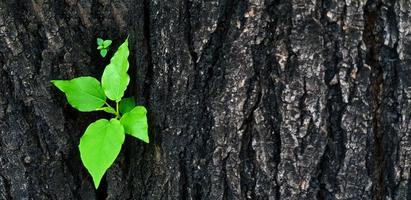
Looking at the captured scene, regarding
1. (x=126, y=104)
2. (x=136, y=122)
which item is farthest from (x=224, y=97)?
(x=126, y=104)

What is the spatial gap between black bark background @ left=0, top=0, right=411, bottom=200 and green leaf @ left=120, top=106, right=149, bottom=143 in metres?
0.06

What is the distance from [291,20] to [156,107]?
0.53 m

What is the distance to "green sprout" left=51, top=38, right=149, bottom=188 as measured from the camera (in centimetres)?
168

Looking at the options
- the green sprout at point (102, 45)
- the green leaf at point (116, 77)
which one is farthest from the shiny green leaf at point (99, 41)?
the green leaf at point (116, 77)

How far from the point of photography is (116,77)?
1.73 meters

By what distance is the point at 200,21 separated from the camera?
1.57 meters

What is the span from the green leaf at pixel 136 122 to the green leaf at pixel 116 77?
0.06 metres

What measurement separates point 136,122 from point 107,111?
0.41ft

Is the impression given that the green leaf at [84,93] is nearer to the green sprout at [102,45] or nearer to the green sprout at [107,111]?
the green sprout at [107,111]

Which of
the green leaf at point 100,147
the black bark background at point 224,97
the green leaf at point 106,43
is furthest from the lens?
the green leaf at point 106,43

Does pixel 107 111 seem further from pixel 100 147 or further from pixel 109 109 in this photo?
pixel 100 147

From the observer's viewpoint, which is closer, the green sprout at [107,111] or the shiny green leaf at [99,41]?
the green sprout at [107,111]

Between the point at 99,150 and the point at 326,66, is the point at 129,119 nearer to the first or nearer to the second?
the point at 99,150

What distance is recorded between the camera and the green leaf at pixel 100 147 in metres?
1.68
